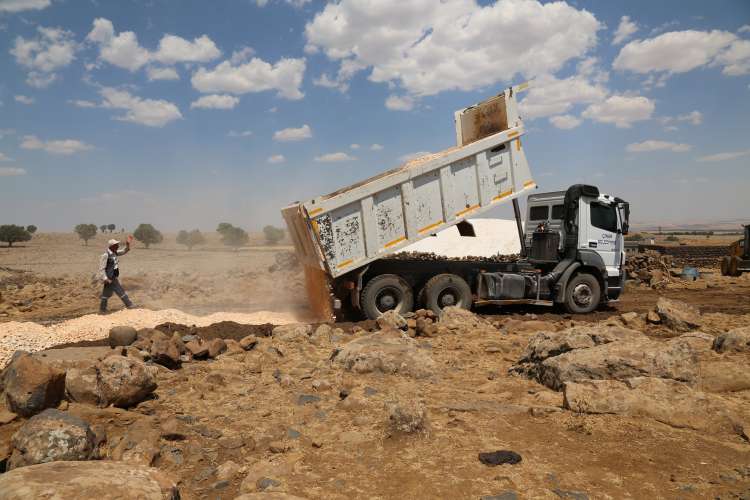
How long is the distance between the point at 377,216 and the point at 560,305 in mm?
4677

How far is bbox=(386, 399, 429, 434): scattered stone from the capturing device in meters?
3.83

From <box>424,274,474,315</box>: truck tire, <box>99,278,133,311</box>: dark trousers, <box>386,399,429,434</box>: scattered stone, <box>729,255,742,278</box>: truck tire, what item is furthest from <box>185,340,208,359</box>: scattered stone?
<box>729,255,742,278</box>: truck tire

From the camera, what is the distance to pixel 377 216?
8.53 meters

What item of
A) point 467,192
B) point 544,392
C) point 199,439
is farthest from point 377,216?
point 199,439

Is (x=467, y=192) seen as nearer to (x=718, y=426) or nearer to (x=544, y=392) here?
(x=544, y=392)

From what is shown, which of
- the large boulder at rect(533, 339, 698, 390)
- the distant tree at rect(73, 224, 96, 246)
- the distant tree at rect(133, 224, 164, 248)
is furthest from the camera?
the distant tree at rect(73, 224, 96, 246)

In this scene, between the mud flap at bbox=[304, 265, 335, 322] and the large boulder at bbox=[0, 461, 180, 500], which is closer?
the large boulder at bbox=[0, 461, 180, 500]

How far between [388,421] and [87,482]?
2170 mm

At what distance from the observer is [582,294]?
32.5ft

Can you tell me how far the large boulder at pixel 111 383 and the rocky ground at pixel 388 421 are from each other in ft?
0.04

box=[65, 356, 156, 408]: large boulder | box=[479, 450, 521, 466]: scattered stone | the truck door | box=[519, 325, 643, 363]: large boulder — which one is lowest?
box=[479, 450, 521, 466]: scattered stone

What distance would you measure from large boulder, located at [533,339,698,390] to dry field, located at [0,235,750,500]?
0.05ft

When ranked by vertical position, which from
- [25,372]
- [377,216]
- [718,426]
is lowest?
[718,426]

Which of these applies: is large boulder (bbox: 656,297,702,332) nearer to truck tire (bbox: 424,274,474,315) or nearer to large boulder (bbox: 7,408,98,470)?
truck tire (bbox: 424,274,474,315)
